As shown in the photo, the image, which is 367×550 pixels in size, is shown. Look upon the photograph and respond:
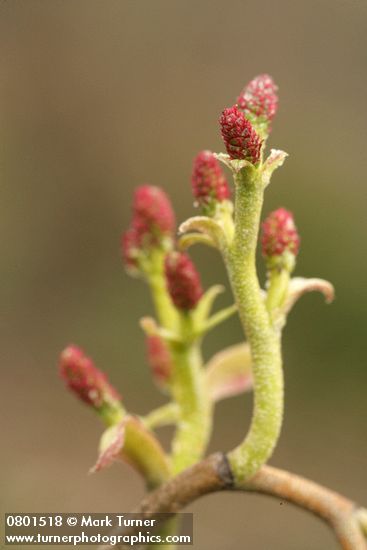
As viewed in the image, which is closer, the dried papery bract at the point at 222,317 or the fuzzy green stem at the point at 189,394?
the dried papery bract at the point at 222,317

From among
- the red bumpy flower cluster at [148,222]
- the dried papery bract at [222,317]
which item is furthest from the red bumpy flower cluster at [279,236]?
the red bumpy flower cluster at [148,222]

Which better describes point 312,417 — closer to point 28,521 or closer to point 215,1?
point 215,1

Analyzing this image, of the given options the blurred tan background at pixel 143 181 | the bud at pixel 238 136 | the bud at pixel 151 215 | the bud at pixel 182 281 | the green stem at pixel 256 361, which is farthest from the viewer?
the blurred tan background at pixel 143 181

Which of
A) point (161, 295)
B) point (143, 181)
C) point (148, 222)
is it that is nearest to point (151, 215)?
point (148, 222)

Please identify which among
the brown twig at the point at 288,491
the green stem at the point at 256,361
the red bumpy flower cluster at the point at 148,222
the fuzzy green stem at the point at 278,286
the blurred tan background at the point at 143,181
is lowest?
the brown twig at the point at 288,491

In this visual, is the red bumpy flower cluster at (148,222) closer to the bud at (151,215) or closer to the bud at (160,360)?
the bud at (151,215)

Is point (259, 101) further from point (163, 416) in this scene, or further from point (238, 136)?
point (163, 416)
